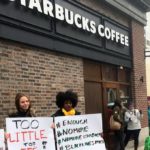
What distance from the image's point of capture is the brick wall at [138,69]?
16.3 m

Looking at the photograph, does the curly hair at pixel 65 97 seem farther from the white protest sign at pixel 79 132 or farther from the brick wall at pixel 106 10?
the brick wall at pixel 106 10

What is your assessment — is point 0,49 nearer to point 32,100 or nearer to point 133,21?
point 32,100

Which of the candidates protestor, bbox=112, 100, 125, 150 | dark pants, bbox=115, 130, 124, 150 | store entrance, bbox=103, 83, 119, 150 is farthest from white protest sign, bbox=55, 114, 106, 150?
store entrance, bbox=103, 83, 119, 150

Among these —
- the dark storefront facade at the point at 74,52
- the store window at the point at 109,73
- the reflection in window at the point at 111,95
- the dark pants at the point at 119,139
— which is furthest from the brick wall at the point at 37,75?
the reflection in window at the point at 111,95

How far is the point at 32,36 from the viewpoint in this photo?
9.81m

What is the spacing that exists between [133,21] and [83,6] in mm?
4370

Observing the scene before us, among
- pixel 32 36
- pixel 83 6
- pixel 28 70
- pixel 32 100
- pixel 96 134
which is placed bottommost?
pixel 96 134

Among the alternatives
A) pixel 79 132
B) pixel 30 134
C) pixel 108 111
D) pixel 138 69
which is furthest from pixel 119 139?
pixel 30 134

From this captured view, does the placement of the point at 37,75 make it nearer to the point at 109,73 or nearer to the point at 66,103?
the point at 66,103

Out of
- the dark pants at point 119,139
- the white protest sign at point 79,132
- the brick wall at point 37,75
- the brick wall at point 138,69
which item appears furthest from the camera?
the brick wall at point 138,69

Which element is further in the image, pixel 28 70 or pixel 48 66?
pixel 48 66

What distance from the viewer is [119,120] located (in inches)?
502

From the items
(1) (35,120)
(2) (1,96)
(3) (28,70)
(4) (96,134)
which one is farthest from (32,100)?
(1) (35,120)

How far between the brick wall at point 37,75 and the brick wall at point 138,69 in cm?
444
